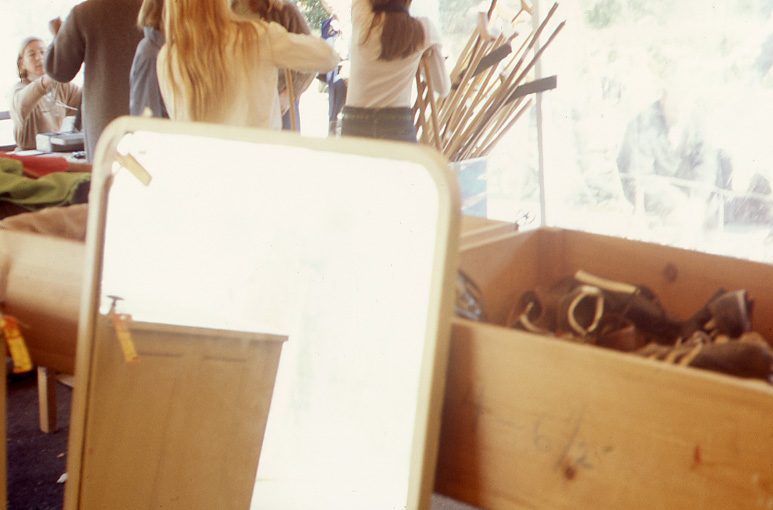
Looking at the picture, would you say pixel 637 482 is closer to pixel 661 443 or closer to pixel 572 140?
pixel 661 443

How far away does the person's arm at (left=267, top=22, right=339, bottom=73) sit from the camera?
1993mm

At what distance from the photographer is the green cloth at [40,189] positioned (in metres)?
1.83

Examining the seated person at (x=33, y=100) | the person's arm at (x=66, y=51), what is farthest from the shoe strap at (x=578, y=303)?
the seated person at (x=33, y=100)

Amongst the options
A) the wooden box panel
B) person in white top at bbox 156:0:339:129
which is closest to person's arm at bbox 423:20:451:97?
person in white top at bbox 156:0:339:129

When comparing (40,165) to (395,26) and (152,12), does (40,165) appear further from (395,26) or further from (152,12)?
(395,26)

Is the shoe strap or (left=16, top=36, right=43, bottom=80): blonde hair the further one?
(left=16, top=36, right=43, bottom=80): blonde hair

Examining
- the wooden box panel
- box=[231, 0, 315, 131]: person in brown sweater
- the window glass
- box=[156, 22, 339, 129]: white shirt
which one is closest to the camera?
the wooden box panel

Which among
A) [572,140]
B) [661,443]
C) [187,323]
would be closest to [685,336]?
[661,443]

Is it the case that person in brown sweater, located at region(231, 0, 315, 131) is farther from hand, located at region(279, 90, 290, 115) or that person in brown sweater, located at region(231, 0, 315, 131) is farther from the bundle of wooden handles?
the bundle of wooden handles

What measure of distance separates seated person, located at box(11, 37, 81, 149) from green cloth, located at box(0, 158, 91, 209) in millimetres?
2372

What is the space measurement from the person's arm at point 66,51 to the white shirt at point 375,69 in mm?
866

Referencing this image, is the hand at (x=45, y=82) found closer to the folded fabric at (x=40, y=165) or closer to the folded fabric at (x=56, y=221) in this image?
the folded fabric at (x=40, y=165)

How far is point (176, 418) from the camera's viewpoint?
4.20 feet

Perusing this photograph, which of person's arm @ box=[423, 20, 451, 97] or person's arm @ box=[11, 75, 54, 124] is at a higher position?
person's arm @ box=[423, 20, 451, 97]
